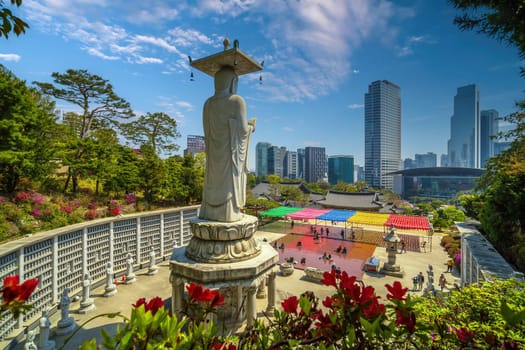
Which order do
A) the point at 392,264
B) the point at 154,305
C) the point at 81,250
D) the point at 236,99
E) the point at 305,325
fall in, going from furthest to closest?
the point at 392,264 < the point at 81,250 < the point at 236,99 < the point at 305,325 < the point at 154,305

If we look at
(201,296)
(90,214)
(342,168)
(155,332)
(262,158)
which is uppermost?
(262,158)

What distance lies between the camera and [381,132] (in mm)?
117062

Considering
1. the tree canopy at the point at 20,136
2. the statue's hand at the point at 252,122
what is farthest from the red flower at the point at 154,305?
the tree canopy at the point at 20,136

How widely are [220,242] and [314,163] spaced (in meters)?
118

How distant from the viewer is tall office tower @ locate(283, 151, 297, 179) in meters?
133

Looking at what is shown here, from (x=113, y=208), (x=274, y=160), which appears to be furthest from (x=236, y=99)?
(x=274, y=160)

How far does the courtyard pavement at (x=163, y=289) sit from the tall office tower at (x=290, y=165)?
11556 centimetres

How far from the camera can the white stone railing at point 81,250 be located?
7.79 m

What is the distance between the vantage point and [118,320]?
8242 mm

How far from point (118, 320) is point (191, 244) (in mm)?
3757

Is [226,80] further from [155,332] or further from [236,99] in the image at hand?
[155,332]

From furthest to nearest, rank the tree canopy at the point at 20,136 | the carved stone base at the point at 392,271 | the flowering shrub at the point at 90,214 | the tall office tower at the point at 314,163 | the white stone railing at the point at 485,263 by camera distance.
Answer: the tall office tower at the point at 314,163 < the carved stone base at the point at 392,271 < the flowering shrub at the point at 90,214 < the tree canopy at the point at 20,136 < the white stone railing at the point at 485,263

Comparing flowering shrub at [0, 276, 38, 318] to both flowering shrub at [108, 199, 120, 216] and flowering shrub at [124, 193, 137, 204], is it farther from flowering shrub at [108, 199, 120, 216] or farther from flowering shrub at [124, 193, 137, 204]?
flowering shrub at [124, 193, 137, 204]

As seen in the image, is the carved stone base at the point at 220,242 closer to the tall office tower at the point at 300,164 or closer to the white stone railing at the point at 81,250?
the white stone railing at the point at 81,250
